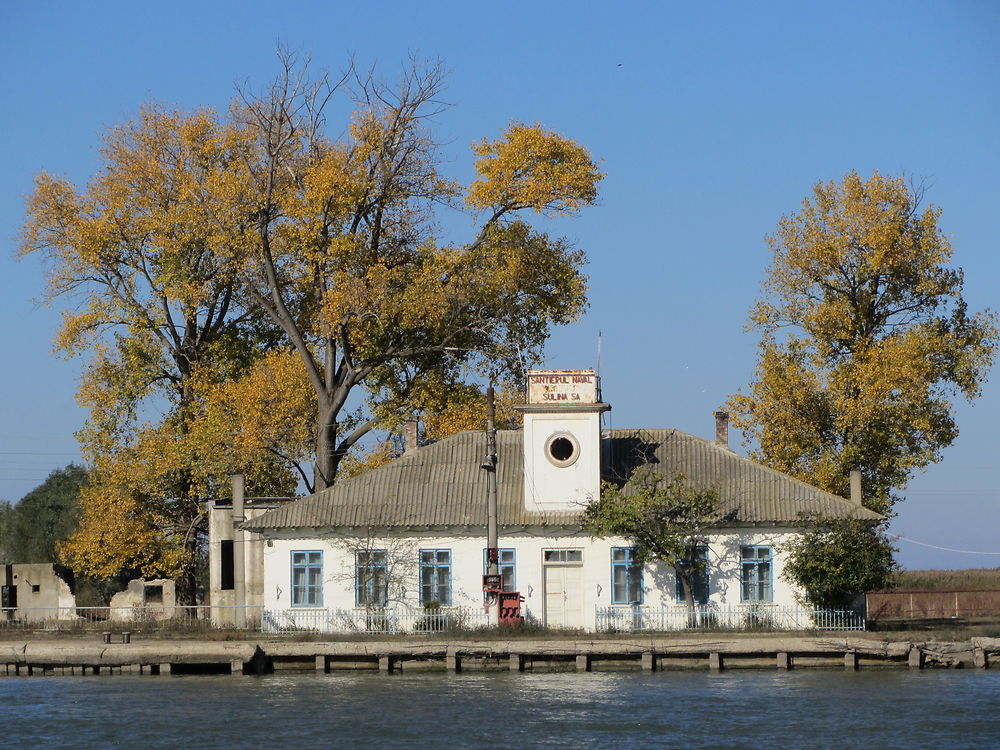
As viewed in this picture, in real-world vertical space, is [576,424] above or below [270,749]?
above

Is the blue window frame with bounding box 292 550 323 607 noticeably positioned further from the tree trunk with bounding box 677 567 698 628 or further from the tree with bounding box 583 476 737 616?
the tree trunk with bounding box 677 567 698 628

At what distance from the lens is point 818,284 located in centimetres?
5212

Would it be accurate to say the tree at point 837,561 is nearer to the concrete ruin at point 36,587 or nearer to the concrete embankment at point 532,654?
the concrete embankment at point 532,654

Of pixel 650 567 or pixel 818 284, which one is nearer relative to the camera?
pixel 650 567

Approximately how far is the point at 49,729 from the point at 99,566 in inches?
883

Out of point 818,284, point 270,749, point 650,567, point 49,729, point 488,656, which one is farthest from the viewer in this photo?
point 818,284

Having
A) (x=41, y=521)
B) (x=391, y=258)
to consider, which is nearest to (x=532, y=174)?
(x=391, y=258)

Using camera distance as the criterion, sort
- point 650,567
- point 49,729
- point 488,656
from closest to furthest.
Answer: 1. point 49,729
2. point 488,656
3. point 650,567

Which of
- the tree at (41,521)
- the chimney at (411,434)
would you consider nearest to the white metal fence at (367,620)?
the chimney at (411,434)

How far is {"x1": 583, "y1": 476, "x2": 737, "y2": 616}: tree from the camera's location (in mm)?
41562

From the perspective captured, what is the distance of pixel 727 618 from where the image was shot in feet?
139

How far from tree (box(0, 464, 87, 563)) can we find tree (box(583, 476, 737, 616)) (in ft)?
142

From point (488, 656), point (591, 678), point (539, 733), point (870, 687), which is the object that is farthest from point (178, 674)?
point (870, 687)

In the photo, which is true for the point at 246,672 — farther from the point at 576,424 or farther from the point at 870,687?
the point at 870,687
